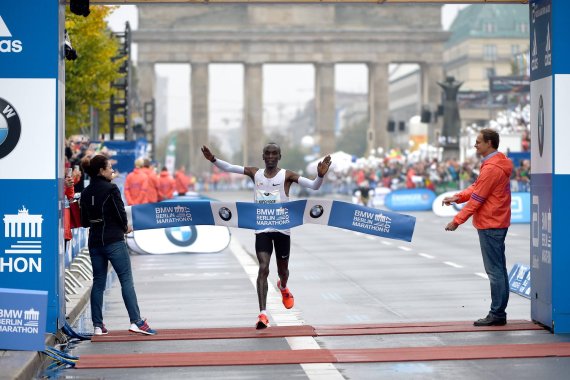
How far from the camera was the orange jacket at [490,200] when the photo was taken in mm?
13750

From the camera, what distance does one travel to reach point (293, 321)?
48.8 feet

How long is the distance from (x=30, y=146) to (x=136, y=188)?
1771 centimetres

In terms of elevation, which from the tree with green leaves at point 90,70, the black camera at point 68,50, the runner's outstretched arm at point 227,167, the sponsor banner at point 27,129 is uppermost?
the tree with green leaves at point 90,70

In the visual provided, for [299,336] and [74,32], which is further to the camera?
[74,32]

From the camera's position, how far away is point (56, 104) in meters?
12.6

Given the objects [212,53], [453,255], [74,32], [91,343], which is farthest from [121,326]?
[212,53]

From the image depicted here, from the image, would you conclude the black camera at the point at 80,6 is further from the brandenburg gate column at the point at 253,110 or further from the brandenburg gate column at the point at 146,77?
the brandenburg gate column at the point at 253,110

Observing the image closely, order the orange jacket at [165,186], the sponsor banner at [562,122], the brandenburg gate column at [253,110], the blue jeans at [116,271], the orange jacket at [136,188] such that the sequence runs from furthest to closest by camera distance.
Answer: the brandenburg gate column at [253,110] → the orange jacket at [165,186] → the orange jacket at [136,188] → the blue jeans at [116,271] → the sponsor banner at [562,122]

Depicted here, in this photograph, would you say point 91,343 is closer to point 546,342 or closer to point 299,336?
point 299,336

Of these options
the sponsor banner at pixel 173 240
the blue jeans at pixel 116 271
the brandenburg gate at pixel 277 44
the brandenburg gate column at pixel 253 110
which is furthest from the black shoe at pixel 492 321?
the brandenburg gate column at pixel 253 110

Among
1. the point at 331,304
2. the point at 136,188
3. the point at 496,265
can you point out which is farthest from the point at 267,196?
the point at 136,188

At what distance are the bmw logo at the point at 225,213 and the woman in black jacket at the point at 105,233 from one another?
135 cm

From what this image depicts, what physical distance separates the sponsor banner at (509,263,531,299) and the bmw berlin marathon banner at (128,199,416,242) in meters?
3.76

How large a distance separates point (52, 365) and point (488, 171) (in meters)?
4.59
